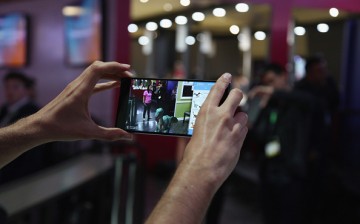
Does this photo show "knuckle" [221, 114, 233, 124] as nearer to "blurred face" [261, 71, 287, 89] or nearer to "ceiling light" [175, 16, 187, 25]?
"blurred face" [261, 71, 287, 89]

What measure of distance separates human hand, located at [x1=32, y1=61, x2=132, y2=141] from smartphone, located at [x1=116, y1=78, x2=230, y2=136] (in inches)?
1.8

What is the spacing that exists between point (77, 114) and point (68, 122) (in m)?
0.03

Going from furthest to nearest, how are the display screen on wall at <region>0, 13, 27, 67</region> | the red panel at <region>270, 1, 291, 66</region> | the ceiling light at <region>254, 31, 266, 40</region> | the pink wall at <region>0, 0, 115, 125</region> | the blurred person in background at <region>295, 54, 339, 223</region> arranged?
the ceiling light at <region>254, 31, 266, 40</region> → the red panel at <region>270, 1, 291, 66</region> → the display screen on wall at <region>0, 13, 27, 67</region> → the pink wall at <region>0, 0, 115, 125</region> → the blurred person in background at <region>295, 54, 339, 223</region>

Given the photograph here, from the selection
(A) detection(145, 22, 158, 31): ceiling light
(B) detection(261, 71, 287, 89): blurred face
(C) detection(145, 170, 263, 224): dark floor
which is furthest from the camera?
(A) detection(145, 22, 158, 31): ceiling light

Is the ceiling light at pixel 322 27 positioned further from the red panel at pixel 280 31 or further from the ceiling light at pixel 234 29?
the ceiling light at pixel 234 29

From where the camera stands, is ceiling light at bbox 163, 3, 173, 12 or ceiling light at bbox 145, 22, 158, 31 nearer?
ceiling light at bbox 163, 3, 173, 12

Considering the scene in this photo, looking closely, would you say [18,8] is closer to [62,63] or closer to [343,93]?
[62,63]

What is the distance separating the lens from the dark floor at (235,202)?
207 inches

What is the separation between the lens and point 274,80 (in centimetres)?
414

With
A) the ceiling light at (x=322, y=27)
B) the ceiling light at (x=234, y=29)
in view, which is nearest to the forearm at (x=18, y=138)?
the ceiling light at (x=322, y=27)

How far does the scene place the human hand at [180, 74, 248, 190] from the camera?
811 millimetres

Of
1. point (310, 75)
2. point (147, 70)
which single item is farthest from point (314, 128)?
point (147, 70)

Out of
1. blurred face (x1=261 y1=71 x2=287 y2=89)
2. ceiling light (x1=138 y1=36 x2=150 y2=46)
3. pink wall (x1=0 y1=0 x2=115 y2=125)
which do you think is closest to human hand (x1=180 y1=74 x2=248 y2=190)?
blurred face (x1=261 y1=71 x2=287 y2=89)

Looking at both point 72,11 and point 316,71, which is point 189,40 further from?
point 316,71
